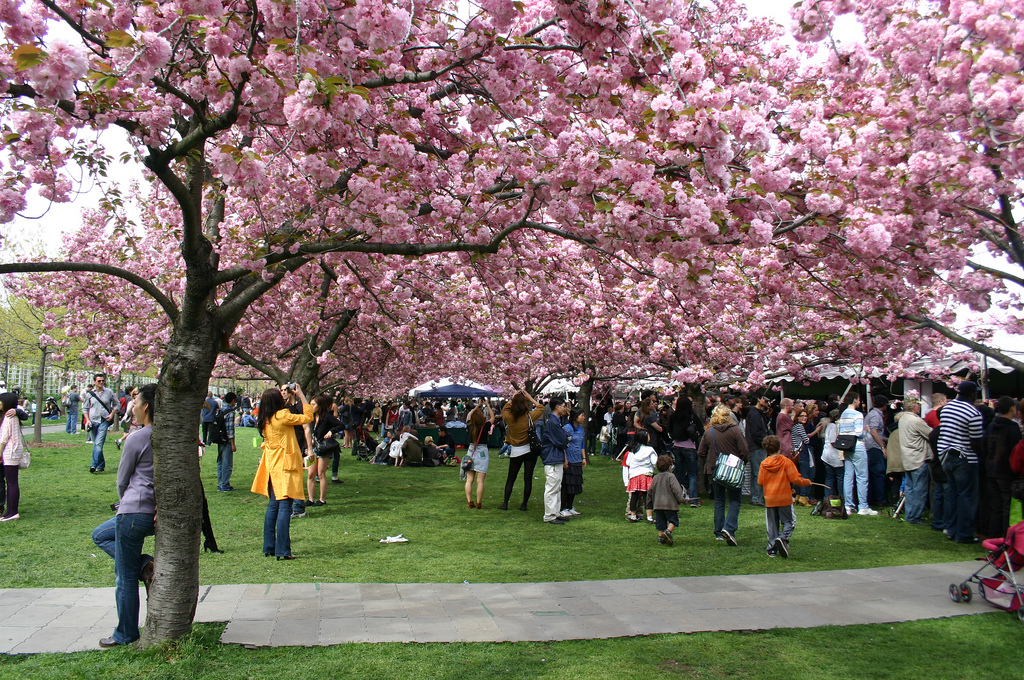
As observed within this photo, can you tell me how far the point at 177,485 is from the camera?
4785mm

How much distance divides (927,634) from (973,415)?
454 cm

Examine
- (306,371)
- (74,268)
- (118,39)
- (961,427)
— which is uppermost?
(118,39)

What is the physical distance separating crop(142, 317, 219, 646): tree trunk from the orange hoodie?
20.6ft

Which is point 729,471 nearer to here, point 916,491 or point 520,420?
point 520,420

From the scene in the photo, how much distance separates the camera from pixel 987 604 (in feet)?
20.9

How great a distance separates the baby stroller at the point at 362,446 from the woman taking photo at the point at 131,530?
17.2 meters

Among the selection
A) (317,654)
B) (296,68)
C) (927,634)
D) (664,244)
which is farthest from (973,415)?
(296,68)

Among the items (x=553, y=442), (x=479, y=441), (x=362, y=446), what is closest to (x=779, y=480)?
(x=553, y=442)

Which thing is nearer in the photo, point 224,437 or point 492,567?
point 492,567

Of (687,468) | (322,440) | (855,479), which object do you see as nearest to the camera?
(855,479)

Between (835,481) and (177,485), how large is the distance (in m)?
10.5

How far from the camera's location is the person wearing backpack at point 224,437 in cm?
1275

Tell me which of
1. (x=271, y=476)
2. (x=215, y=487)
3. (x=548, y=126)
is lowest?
(x=215, y=487)

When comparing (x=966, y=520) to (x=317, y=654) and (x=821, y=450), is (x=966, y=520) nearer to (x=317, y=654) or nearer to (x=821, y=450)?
(x=821, y=450)
